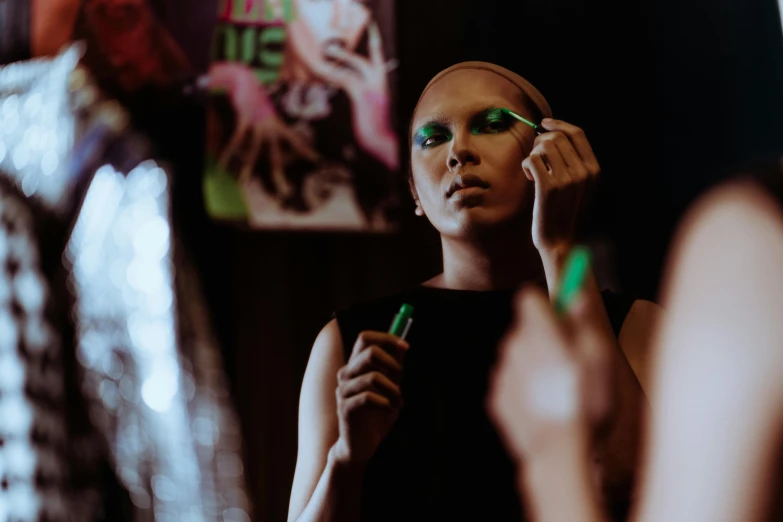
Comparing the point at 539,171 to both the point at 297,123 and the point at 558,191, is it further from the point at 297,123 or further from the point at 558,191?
the point at 297,123

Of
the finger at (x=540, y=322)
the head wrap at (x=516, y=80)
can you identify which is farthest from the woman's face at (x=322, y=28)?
the finger at (x=540, y=322)

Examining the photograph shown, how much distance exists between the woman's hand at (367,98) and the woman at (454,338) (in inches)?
22.2

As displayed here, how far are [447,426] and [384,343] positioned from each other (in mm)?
99

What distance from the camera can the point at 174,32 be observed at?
68.0 inches

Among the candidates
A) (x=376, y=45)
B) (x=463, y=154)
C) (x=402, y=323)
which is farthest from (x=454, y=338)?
(x=376, y=45)

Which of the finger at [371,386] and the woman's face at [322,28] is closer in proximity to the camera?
the finger at [371,386]

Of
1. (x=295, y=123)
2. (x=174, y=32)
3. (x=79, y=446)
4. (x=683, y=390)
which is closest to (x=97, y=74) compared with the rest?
(x=174, y=32)

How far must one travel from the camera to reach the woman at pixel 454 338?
0.70m

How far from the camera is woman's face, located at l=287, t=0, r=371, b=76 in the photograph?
1409mm

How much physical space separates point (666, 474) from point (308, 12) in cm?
127

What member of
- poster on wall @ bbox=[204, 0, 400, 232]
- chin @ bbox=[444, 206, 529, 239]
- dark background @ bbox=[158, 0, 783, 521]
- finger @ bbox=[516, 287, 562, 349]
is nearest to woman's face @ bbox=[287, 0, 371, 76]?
poster on wall @ bbox=[204, 0, 400, 232]

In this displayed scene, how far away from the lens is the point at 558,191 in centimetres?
70

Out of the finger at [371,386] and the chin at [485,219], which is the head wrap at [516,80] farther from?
the finger at [371,386]

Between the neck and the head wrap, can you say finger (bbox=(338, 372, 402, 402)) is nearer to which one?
the neck
